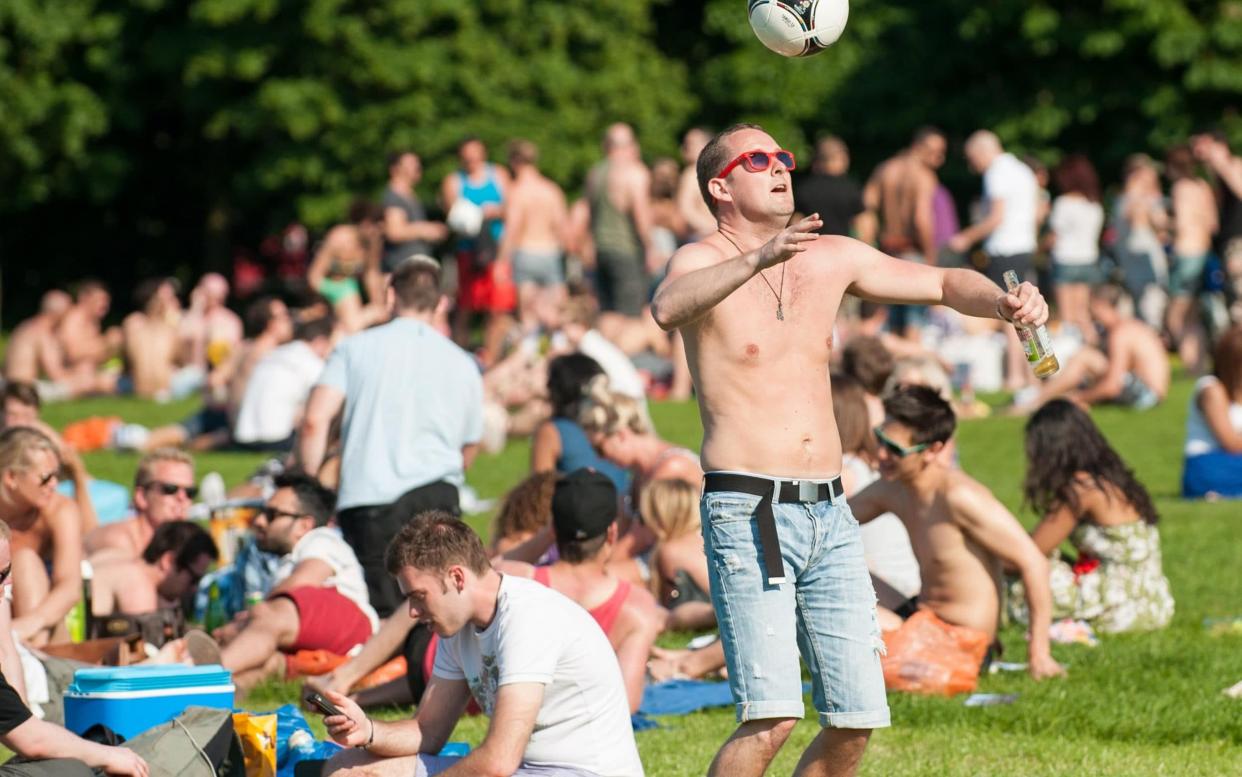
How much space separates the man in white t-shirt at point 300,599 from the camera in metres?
8.30

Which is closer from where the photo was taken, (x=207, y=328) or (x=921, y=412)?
(x=921, y=412)

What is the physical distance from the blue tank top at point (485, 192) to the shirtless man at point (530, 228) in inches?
13.2

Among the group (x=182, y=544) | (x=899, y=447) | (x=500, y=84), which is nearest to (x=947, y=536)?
(x=899, y=447)

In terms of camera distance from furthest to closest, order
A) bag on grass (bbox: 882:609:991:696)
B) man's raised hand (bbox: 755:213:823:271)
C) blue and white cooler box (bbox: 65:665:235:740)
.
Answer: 1. bag on grass (bbox: 882:609:991:696)
2. blue and white cooler box (bbox: 65:665:235:740)
3. man's raised hand (bbox: 755:213:823:271)

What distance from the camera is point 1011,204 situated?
18.2 meters

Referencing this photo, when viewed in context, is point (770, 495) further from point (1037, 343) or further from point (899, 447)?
point (899, 447)

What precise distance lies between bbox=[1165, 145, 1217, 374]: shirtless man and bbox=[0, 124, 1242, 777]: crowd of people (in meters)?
0.04

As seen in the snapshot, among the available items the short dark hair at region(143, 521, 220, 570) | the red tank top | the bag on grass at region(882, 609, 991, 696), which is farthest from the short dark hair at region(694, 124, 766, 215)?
the short dark hair at region(143, 521, 220, 570)

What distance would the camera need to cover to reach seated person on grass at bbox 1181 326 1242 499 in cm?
1204

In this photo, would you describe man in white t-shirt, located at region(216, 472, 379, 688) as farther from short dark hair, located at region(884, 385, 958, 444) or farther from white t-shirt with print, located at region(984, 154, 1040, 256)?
white t-shirt with print, located at region(984, 154, 1040, 256)

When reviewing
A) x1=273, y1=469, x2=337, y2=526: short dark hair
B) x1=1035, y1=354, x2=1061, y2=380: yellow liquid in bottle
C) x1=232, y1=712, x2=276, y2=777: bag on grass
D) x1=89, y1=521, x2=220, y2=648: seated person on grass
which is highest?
x1=1035, y1=354, x2=1061, y2=380: yellow liquid in bottle

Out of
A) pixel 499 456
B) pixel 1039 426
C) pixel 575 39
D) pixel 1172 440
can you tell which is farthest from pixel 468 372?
pixel 575 39

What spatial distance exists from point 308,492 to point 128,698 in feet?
9.62

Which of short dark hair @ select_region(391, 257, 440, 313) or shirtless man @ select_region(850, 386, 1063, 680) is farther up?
short dark hair @ select_region(391, 257, 440, 313)
